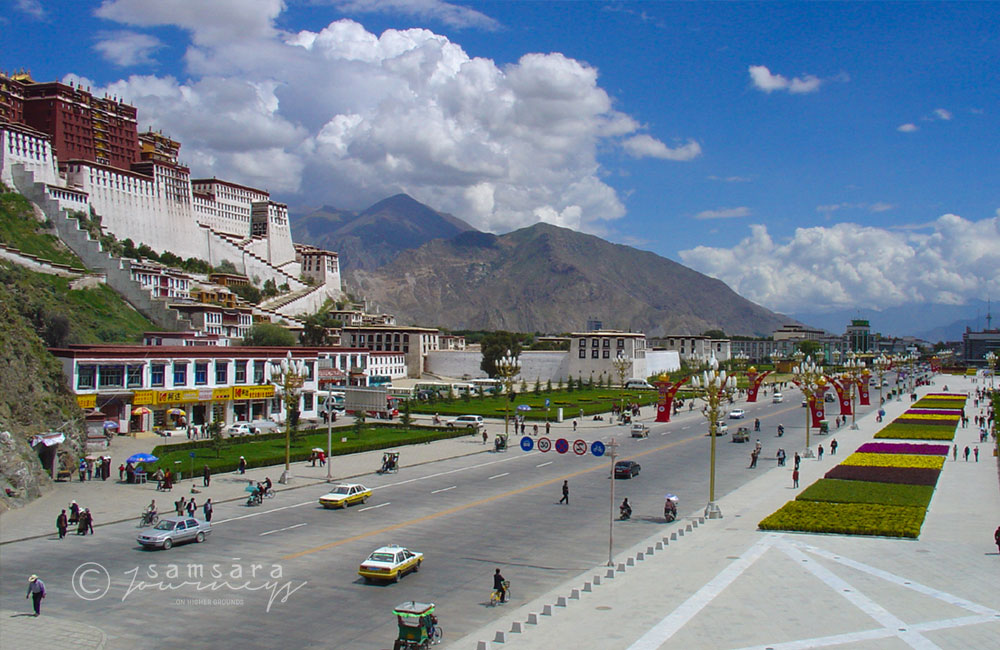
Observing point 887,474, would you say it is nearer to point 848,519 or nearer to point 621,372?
point 848,519

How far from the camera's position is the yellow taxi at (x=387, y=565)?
2112 centimetres

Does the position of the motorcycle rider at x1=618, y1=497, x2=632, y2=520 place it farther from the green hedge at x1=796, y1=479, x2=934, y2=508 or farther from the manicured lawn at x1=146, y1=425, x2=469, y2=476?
the manicured lawn at x1=146, y1=425, x2=469, y2=476

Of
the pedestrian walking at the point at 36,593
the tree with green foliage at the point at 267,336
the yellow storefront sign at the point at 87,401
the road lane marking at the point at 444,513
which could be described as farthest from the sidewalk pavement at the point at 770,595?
the tree with green foliage at the point at 267,336

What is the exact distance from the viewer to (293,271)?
13725cm

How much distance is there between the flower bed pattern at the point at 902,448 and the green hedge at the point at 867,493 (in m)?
12.8

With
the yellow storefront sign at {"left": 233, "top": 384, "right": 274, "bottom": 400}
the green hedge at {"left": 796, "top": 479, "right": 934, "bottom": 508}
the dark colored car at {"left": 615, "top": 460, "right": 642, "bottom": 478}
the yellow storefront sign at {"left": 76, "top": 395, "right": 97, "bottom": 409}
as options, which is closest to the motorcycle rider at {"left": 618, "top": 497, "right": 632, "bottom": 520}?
the green hedge at {"left": 796, "top": 479, "right": 934, "bottom": 508}

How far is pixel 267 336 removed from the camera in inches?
3556

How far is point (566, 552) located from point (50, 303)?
60.1m

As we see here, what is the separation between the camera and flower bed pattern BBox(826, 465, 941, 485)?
128ft

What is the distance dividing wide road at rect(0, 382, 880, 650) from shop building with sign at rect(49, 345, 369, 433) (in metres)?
20.2

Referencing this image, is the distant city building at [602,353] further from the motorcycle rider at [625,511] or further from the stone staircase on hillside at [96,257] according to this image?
the motorcycle rider at [625,511]

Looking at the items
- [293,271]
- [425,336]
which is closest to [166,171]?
[293,271]

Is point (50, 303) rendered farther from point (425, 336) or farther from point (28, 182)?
point (425, 336)

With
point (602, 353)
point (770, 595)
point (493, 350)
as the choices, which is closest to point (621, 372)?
point (493, 350)
